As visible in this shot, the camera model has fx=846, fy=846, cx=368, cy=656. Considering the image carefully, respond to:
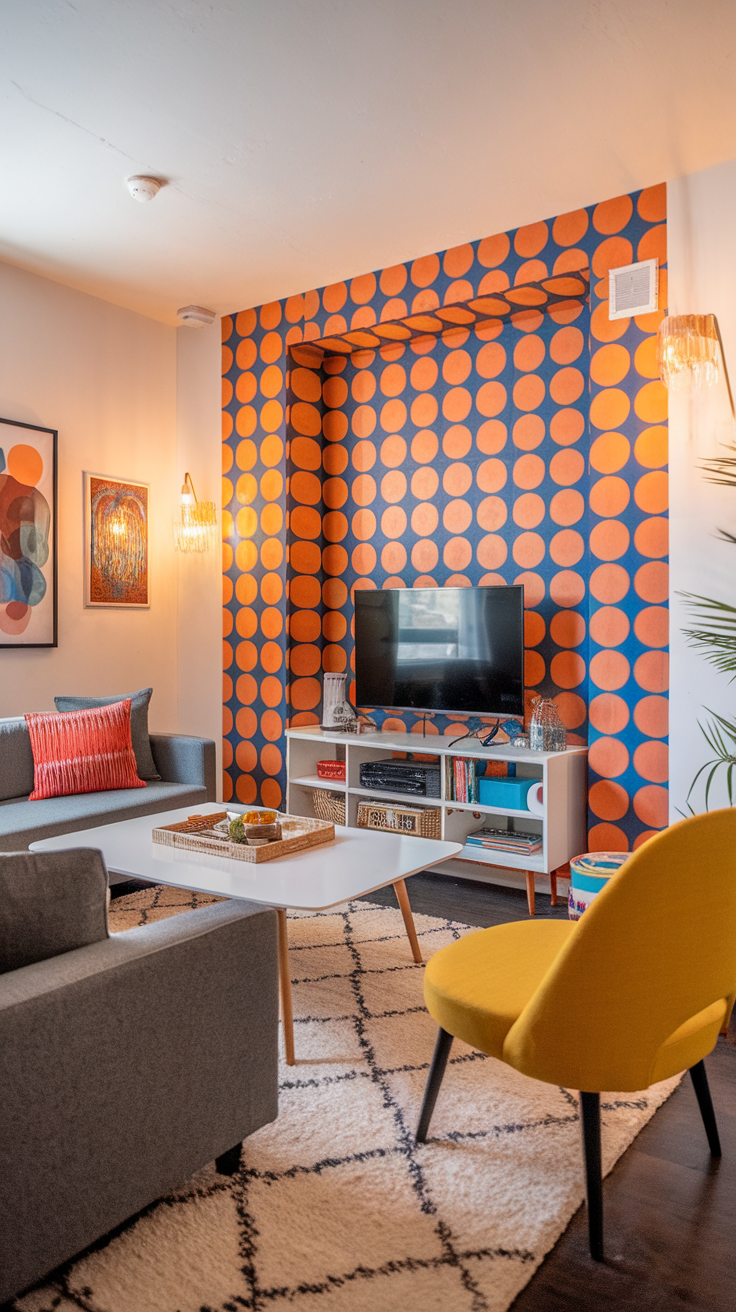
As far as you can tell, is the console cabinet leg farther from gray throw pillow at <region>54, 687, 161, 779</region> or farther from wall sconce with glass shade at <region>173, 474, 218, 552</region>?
wall sconce with glass shade at <region>173, 474, 218, 552</region>

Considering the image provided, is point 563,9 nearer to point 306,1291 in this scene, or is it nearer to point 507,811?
point 507,811

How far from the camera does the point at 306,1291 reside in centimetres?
141

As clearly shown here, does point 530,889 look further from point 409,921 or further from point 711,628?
point 711,628

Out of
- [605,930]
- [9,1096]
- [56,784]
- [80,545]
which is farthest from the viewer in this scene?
[80,545]

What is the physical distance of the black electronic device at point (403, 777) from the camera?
3.84m

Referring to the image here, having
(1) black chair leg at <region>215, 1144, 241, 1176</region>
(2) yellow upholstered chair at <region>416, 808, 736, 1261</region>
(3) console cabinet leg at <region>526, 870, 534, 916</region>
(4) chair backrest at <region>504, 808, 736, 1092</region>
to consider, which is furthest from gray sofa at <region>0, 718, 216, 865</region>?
(4) chair backrest at <region>504, 808, 736, 1092</region>

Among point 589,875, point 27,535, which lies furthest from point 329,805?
point 27,535

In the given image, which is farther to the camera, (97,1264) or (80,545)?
(80,545)

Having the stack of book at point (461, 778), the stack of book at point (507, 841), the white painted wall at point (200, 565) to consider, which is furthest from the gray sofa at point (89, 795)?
the stack of book at point (507, 841)

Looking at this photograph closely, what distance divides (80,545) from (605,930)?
3738 millimetres

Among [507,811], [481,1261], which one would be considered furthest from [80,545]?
[481,1261]

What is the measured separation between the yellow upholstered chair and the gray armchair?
440 mm

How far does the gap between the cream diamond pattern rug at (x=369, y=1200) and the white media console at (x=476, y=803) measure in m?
1.21

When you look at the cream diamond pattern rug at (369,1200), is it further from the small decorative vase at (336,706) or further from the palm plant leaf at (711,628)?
the small decorative vase at (336,706)
